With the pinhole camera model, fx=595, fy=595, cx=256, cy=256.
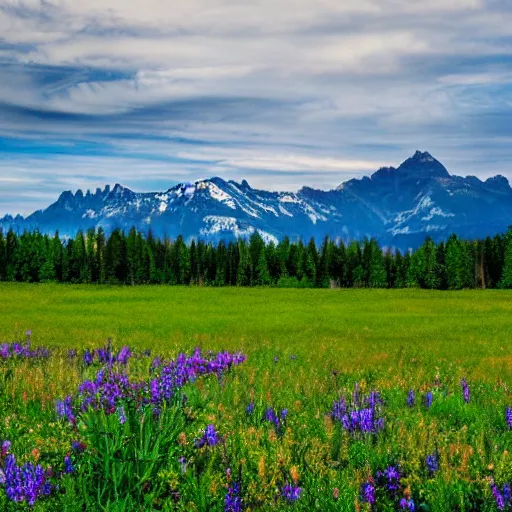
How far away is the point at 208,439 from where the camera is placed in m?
6.77

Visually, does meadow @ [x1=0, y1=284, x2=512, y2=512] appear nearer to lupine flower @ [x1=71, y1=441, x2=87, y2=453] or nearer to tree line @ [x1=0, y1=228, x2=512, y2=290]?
lupine flower @ [x1=71, y1=441, x2=87, y2=453]

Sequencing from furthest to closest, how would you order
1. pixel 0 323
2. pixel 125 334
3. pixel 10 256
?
pixel 10 256 → pixel 0 323 → pixel 125 334

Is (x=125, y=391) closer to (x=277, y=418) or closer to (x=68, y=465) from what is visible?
(x=277, y=418)

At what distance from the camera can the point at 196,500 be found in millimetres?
5547

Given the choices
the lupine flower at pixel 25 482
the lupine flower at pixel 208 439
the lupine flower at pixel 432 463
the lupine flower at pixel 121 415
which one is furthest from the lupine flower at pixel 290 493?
the lupine flower at pixel 25 482

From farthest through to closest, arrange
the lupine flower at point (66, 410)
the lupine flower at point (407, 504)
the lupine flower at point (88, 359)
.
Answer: the lupine flower at point (88, 359)
the lupine flower at point (66, 410)
the lupine flower at point (407, 504)

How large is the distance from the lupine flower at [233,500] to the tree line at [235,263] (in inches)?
4018

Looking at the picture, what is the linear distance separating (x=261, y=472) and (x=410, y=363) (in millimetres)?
11896

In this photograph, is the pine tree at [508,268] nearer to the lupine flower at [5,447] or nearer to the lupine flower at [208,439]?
the lupine flower at [208,439]

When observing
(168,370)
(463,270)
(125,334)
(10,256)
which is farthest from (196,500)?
(10,256)

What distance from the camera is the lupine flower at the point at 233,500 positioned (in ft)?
18.0

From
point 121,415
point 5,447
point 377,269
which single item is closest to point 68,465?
point 121,415

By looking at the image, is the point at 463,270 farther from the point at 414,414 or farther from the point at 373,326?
the point at 414,414

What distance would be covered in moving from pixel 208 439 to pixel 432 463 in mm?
2497
